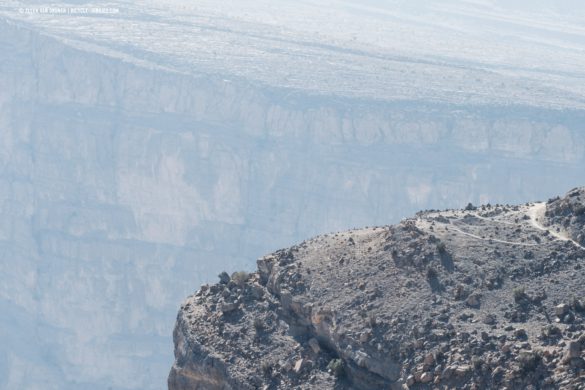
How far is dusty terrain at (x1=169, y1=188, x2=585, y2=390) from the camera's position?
32.1 metres

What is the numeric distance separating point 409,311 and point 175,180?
251 ft

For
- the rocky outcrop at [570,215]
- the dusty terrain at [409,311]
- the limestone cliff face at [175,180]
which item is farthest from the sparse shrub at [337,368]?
the limestone cliff face at [175,180]

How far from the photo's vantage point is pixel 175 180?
11019 cm

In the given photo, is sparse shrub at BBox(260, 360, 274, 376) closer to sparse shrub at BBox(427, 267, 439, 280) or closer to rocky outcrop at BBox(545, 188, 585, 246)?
sparse shrub at BBox(427, 267, 439, 280)

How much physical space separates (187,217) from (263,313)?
7265cm

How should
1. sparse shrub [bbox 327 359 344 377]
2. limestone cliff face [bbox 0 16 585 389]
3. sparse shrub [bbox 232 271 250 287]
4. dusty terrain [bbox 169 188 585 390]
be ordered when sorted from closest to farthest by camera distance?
dusty terrain [bbox 169 188 585 390] → sparse shrub [bbox 327 359 344 377] → sparse shrub [bbox 232 271 250 287] → limestone cliff face [bbox 0 16 585 389]

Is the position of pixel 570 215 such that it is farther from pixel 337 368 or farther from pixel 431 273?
pixel 337 368

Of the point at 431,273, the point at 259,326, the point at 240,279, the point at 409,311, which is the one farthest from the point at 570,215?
the point at 240,279

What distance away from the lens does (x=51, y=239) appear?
110 meters

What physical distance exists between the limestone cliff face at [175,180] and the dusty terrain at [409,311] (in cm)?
6596

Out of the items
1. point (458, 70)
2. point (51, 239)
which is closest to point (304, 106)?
point (51, 239)

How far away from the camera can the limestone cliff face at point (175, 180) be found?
106000 millimetres

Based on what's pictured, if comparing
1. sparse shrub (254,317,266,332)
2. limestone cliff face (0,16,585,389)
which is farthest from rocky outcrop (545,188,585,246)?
limestone cliff face (0,16,585,389)

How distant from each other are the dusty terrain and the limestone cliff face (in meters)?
66.0
